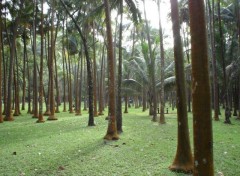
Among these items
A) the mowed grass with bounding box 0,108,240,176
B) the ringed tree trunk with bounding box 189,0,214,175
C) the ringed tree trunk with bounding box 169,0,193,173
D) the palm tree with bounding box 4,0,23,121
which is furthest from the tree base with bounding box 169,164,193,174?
the palm tree with bounding box 4,0,23,121

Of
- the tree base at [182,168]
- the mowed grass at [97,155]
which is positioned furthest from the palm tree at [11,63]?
the tree base at [182,168]

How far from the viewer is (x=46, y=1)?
2125 cm

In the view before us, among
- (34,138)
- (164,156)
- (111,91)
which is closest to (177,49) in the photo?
(164,156)

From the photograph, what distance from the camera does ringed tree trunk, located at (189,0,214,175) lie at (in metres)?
4.40

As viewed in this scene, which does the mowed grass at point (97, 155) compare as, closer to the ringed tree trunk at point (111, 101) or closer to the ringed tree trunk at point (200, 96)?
the ringed tree trunk at point (111, 101)

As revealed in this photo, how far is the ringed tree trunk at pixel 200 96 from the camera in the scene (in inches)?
173

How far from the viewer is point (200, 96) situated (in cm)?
454

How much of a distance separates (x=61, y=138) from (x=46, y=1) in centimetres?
1280

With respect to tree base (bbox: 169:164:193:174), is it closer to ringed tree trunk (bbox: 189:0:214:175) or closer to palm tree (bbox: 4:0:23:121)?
ringed tree trunk (bbox: 189:0:214:175)

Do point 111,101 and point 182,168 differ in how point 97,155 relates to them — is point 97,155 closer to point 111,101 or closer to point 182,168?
point 182,168

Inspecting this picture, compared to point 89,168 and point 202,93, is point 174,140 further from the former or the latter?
point 202,93

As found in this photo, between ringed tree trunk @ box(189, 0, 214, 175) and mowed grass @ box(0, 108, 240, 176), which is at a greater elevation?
ringed tree trunk @ box(189, 0, 214, 175)

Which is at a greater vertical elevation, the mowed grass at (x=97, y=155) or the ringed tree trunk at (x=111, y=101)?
the ringed tree trunk at (x=111, y=101)

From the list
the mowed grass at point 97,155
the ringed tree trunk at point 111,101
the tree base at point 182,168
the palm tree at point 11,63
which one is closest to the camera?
the tree base at point 182,168
